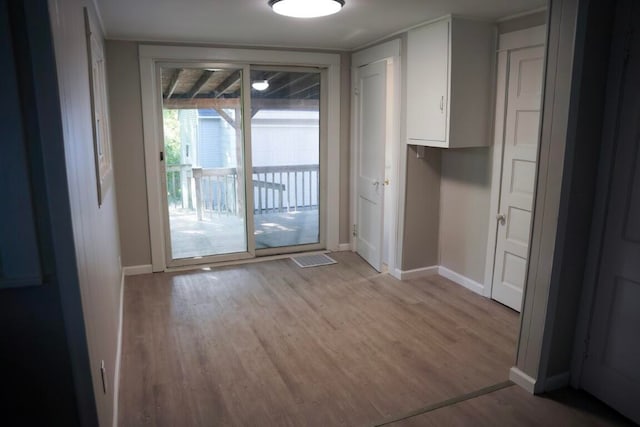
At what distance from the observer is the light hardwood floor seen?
2.38 m

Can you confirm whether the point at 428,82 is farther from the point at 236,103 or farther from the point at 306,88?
the point at 236,103

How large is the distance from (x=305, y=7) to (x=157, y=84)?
208cm

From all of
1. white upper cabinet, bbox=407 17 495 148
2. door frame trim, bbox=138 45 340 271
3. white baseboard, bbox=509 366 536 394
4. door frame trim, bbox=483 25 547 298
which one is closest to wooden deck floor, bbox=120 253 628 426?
white baseboard, bbox=509 366 536 394

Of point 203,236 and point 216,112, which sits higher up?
point 216,112

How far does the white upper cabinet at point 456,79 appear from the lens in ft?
11.3

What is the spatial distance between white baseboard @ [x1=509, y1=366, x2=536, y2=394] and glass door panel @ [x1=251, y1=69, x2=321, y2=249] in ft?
9.76

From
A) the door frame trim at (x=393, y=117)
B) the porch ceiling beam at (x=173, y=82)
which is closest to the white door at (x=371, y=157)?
the door frame trim at (x=393, y=117)

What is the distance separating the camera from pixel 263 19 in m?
3.40

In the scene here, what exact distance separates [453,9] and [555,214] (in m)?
1.75

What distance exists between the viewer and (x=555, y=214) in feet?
7.50

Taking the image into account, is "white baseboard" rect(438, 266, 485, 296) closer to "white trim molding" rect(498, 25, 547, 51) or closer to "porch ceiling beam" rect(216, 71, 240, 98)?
"white trim molding" rect(498, 25, 547, 51)

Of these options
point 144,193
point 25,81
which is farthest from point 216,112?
point 25,81

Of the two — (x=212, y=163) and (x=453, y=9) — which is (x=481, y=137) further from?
(x=212, y=163)

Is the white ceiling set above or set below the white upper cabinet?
above
